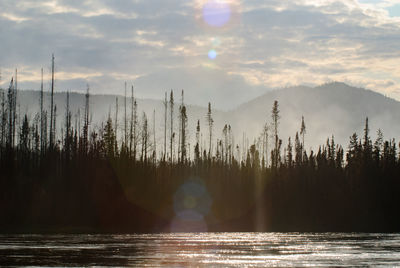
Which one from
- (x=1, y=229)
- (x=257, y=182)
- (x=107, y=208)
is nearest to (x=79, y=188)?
(x=107, y=208)

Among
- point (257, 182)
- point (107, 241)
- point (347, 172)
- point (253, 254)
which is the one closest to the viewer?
point (253, 254)

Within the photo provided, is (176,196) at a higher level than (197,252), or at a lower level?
higher

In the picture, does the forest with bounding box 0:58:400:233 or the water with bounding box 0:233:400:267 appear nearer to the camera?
the water with bounding box 0:233:400:267

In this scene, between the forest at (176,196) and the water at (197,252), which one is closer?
the water at (197,252)

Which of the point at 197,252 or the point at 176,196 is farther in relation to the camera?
the point at 176,196

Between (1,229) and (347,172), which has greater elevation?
(347,172)

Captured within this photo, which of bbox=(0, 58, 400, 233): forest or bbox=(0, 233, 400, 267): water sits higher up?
bbox=(0, 58, 400, 233): forest

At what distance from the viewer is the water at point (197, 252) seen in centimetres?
4228

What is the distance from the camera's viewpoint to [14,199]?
79562mm

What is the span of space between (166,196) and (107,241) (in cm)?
2712

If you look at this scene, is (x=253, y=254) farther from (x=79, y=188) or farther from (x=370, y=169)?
(x=370, y=169)

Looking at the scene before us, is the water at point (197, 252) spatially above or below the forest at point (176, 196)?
below

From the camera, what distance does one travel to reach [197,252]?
49.8m

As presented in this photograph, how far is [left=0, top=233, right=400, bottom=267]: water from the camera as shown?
42281 millimetres
